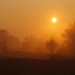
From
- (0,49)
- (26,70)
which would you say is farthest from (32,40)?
(26,70)

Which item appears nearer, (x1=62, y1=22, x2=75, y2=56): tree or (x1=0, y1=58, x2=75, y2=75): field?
(x1=0, y1=58, x2=75, y2=75): field

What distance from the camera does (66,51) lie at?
2422 inches

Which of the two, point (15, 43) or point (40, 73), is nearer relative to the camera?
point (40, 73)

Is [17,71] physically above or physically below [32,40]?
below

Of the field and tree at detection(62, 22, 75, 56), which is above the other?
tree at detection(62, 22, 75, 56)

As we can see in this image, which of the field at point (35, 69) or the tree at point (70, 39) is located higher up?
the tree at point (70, 39)

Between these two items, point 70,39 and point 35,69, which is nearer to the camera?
point 35,69

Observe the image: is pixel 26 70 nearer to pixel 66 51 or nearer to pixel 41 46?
pixel 66 51

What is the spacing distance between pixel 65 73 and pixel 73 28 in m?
44.4

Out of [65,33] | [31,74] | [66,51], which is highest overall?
[65,33]

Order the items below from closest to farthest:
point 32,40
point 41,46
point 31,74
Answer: point 31,74 → point 41,46 → point 32,40

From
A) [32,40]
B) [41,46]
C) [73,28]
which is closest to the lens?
[73,28]

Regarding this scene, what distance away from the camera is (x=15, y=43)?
111m

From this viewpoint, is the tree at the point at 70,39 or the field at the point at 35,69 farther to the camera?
the tree at the point at 70,39
